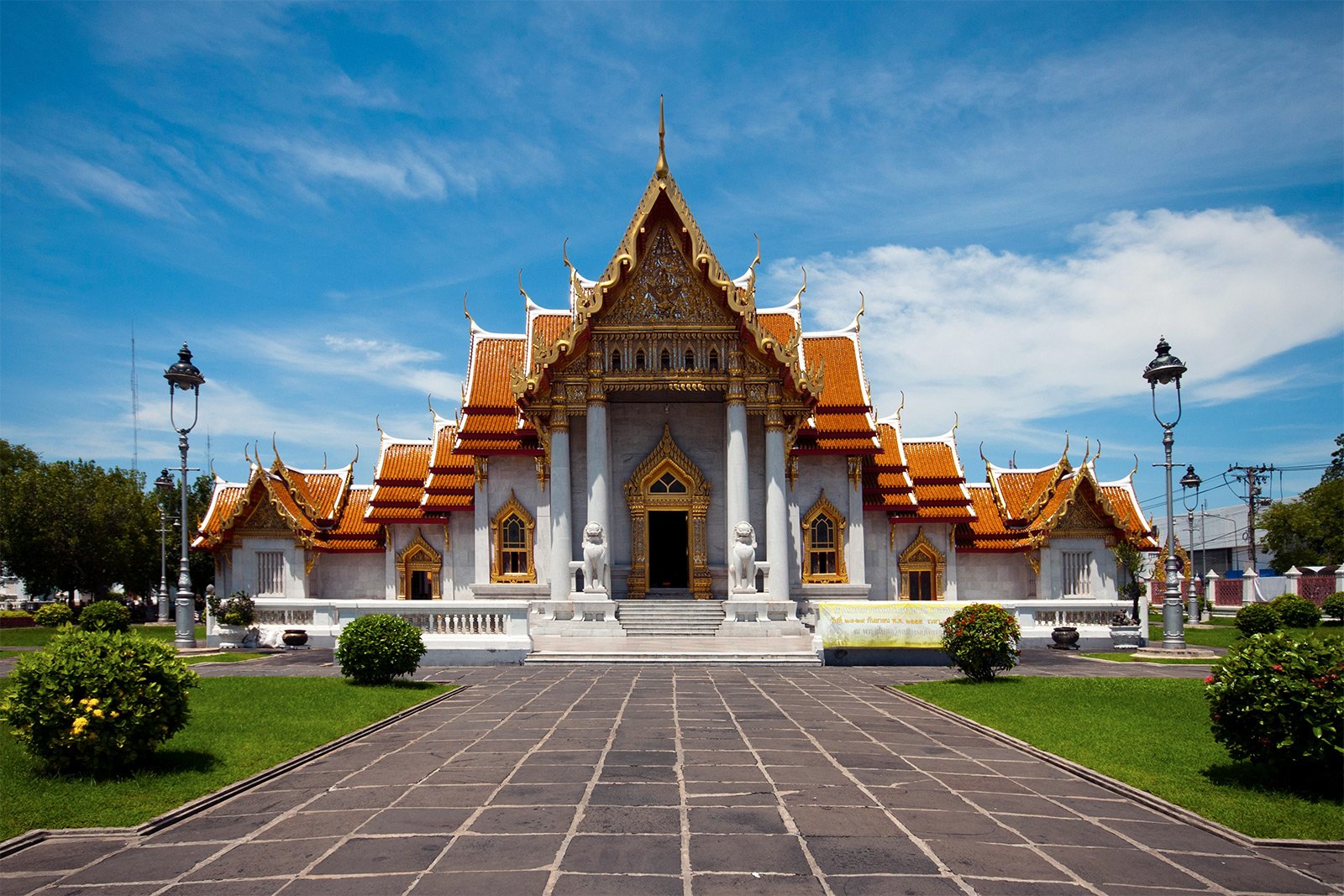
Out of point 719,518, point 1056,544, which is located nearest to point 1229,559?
point 1056,544

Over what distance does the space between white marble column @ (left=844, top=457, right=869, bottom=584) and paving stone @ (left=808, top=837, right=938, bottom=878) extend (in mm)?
20067

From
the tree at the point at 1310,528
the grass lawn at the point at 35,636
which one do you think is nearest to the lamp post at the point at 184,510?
the grass lawn at the point at 35,636

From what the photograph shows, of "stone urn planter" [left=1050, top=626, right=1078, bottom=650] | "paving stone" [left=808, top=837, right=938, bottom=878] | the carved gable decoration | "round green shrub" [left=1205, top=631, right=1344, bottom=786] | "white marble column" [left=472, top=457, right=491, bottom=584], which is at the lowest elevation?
"stone urn planter" [left=1050, top=626, right=1078, bottom=650]

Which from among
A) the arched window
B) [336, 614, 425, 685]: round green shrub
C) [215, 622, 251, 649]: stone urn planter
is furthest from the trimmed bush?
the arched window

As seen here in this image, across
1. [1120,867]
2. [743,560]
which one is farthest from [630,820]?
[743,560]

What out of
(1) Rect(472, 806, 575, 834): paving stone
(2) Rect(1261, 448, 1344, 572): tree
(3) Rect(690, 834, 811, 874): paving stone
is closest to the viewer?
(3) Rect(690, 834, 811, 874): paving stone

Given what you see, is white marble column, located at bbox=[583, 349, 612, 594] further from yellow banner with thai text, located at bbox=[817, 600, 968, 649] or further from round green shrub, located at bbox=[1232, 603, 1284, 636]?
round green shrub, located at bbox=[1232, 603, 1284, 636]

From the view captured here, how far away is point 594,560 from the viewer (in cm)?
2169

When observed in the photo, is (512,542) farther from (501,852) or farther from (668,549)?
(501,852)

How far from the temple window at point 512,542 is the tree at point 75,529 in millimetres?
22790

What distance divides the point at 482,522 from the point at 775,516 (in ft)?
28.1

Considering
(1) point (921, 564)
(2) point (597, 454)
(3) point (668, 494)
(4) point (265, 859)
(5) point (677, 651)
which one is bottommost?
(5) point (677, 651)

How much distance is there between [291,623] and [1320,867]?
2208cm

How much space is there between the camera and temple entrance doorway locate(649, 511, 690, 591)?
25.9 meters
